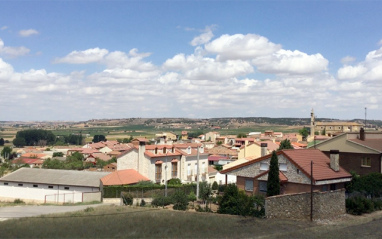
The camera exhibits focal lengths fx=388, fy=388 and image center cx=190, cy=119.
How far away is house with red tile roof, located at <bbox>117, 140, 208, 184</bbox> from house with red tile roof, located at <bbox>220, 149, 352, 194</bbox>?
1223 cm

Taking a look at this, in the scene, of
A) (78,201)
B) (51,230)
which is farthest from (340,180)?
(78,201)

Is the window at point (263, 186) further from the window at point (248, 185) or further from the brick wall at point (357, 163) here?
the brick wall at point (357, 163)

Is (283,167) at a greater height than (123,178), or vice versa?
(283,167)

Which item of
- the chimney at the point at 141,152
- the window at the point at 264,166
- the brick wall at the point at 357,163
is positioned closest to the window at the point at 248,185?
the window at the point at 264,166

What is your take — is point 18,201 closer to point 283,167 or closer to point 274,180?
point 274,180

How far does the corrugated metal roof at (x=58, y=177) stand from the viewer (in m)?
43.9

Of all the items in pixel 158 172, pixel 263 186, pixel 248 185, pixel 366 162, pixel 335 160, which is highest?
pixel 335 160

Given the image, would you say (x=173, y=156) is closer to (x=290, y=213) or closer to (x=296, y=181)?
(x=296, y=181)

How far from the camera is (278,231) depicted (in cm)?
2234

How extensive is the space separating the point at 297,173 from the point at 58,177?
29.2 metres

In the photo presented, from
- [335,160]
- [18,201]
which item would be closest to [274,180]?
[335,160]

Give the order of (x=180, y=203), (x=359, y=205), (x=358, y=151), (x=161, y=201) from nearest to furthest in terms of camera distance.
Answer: (x=359, y=205)
(x=180, y=203)
(x=161, y=201)
(x=358, y=151)

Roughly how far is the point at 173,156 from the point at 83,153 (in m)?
52.4

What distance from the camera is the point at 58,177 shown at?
46938 mm
